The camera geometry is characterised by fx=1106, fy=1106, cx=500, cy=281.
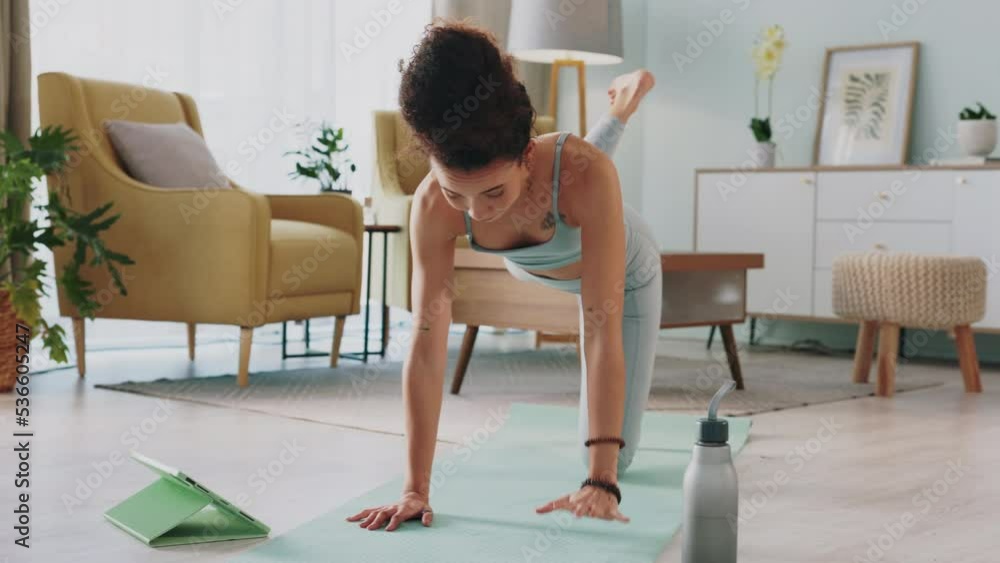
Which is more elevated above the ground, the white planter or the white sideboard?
the white planter

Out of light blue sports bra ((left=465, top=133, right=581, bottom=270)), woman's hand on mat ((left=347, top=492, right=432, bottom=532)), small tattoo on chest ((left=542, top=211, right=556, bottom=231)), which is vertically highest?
small tattoo on chest ((left=542, top=211, right=556, bottom=231))

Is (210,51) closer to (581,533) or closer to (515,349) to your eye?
(515,349)

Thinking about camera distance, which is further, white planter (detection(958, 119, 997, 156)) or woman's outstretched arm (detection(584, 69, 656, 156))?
white planter (detection(958, 119, 997, 156))

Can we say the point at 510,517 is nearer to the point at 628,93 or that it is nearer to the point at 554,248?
the point at 554,248

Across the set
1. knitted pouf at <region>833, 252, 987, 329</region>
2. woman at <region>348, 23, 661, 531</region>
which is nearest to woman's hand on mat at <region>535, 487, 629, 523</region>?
woman at <region>348, 23, 661, 531</region>

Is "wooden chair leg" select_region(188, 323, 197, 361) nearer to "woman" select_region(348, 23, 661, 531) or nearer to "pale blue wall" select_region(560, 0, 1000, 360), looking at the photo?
"pale blue wall" select_region(560, 0, 1000, 360)

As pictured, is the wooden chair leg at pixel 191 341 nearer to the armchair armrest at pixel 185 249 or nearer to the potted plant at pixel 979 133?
the armchair armrest at pixel 185 249

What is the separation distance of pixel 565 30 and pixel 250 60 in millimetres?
1364

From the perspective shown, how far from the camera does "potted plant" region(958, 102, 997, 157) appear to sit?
4395 mm

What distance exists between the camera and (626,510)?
196 centimetres

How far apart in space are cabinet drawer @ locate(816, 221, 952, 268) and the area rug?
1.56 ft

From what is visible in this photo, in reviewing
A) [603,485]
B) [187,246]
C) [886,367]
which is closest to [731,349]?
[886,367]

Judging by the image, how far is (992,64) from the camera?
15.2ft

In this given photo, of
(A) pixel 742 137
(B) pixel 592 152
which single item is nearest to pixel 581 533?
(B) pixel 592 152
